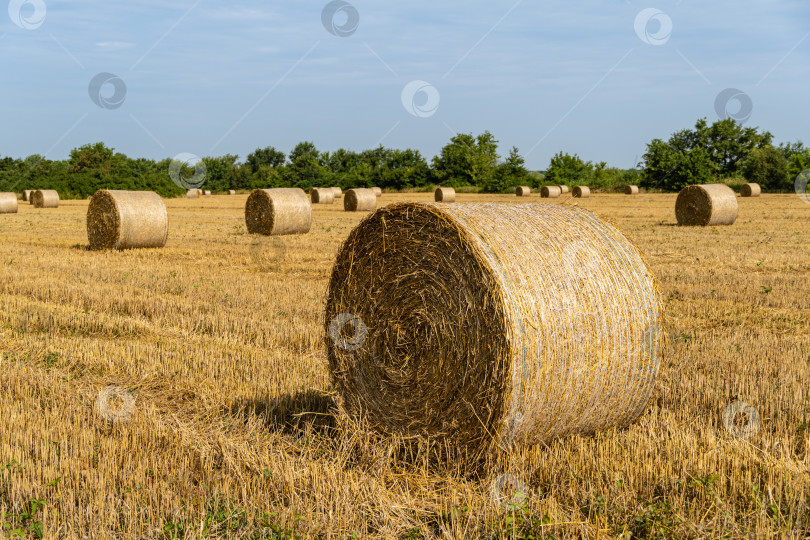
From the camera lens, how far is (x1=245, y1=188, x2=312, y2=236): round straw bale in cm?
2128

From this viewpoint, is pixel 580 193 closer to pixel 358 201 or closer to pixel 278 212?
pixel 358 201

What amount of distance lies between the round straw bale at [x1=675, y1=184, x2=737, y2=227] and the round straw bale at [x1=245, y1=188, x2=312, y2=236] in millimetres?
11753

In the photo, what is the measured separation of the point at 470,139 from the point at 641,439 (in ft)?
217

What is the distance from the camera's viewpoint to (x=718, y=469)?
4.50 metres

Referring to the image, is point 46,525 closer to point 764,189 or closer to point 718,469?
point 718,469

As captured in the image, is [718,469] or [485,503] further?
[718,469]

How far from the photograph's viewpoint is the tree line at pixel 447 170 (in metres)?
59.0

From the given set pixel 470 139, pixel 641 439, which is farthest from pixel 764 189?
pixel 641 439

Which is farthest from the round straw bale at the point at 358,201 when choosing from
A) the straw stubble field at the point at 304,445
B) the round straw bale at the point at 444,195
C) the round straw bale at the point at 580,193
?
the straw stubble field at the point at 304,445

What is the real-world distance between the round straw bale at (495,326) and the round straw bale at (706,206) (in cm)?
1979

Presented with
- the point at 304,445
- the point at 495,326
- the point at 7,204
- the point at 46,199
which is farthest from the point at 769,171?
the point at 304,445

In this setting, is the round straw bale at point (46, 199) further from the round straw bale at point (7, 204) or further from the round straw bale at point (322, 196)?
the round straw bale at point (322, 196)

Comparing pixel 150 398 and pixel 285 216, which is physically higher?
pixel 285 216

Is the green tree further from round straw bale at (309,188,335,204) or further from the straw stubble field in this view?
the straw stubble field
